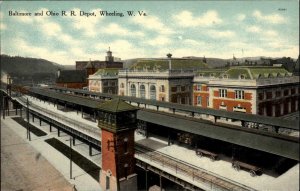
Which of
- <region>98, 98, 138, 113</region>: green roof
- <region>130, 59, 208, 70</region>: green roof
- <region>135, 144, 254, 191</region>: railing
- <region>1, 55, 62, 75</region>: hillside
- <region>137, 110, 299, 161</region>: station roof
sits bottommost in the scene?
<region>135, 144, 254, 191</region>: railing

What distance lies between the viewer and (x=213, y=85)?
148ft

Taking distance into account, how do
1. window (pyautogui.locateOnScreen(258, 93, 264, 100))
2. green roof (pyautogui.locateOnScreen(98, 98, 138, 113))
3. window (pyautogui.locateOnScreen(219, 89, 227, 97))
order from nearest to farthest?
green roof (pyautogui.locateOnScreen(98, 98, 138, 113)) < window (pyautogui.locateOnScreen(258, 93, 264, 100)) < window (pyautogui.locateOnScreen(219, 89, 227, 97))

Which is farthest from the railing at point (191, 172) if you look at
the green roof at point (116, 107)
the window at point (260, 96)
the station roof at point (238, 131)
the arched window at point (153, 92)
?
the arched window at point (153, 92)

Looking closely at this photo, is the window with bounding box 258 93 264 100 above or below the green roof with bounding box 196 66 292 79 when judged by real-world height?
below

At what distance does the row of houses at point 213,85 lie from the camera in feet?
132

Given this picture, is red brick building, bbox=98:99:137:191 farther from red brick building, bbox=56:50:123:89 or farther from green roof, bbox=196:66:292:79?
A: red brick building, bbox=56:50:123:89

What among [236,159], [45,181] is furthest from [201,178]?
[45,181]

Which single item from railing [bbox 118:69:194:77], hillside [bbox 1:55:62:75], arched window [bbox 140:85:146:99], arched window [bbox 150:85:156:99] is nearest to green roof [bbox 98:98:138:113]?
railing [bbox 118:69:194:77]

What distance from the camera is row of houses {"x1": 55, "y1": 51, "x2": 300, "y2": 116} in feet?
132

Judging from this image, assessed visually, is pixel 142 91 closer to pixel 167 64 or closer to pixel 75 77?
pixel 167 64

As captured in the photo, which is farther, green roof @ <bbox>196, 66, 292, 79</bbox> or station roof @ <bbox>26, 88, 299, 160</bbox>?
green roof @ <bbox>196, 66, 292, 79</bbox>

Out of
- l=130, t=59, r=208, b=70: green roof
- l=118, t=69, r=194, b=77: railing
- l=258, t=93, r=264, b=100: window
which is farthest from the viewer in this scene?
l=130, t=59, r=208, b=70: green roof

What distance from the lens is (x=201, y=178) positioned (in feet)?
64.4

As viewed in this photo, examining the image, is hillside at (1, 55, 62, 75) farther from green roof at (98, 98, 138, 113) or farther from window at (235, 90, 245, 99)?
green roof at (98, 98, 138, 113)
